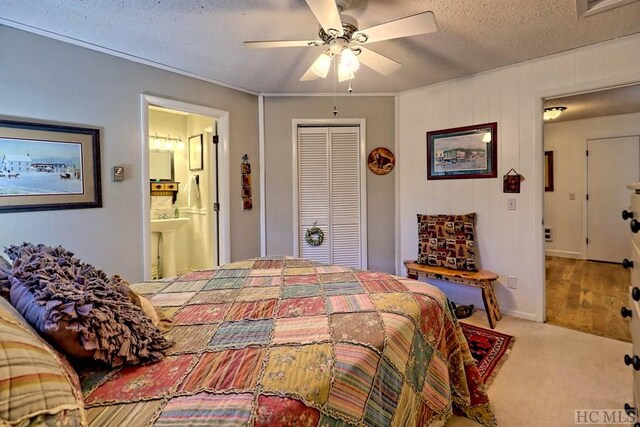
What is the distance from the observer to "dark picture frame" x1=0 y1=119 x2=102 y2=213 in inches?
86.2

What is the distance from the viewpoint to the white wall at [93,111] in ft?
7.29

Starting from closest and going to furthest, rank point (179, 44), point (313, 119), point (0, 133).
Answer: point (0, 133) < point (179, 44) < point (313, 119)

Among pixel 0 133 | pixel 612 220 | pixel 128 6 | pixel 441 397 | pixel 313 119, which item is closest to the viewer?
pixel 441 397

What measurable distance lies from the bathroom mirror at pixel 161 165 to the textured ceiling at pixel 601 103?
4.83 meters

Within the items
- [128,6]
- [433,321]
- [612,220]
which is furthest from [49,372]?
[612,220]

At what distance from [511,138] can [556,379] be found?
2081 mm

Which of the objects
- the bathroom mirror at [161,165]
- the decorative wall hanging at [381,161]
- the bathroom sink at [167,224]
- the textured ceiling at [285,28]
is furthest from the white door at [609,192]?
the bathroom mirror at [161,165]

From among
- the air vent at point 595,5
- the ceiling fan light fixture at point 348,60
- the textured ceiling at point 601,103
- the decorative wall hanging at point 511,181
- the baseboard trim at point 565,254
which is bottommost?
the baseboard trim at point 565,254

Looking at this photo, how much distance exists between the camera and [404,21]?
1714mm

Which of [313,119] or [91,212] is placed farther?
[313,119]

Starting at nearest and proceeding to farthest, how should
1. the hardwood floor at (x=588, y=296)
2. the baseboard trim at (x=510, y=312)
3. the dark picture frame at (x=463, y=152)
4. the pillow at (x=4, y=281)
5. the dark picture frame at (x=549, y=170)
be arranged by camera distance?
the pillow at (x=4, y=281) → the hardwood floor at (x=588, y=296) → the baseboard trim at (x=510, y=312) → the dark picture frame at (x=463, y=152) → the dark picture frame at (x=549, y=170)

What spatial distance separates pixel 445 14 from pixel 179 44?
1986mm

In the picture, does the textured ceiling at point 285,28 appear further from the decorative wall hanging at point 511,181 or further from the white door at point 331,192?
the decorative wall hanging at point 511,181

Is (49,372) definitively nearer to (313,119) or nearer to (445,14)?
(445,14)
